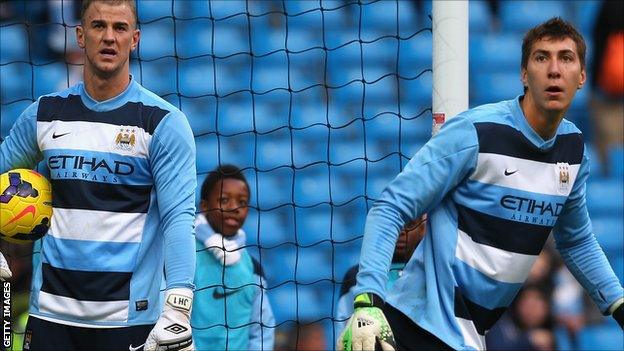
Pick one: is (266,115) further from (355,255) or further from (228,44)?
(355,255)

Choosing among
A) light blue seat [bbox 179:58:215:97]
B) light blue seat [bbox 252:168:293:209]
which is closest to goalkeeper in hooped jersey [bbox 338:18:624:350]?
light blue seat [bbox 252:168:293:209]

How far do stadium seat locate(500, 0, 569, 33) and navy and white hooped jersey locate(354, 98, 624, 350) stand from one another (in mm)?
6224

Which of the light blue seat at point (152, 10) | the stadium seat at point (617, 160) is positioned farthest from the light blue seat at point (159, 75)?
the stadium seat at point (617, 160)

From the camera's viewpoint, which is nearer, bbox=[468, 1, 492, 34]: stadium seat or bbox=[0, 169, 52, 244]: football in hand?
bbox=[0, 169, 52, 244]: football in hand

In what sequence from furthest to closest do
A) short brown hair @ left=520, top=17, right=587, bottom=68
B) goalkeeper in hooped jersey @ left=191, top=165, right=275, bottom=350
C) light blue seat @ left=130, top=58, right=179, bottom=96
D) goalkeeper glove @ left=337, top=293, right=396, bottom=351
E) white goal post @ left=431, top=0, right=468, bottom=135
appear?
light blue seat @ left=130, top=58, right=179, bottom=96, goalkeeper in hooped jersey @ left=191, top=165, right=275, bottom=350, white goal post @ left=431, top=0, right=468, bottom=135, short brown hair @ left=520, top=17, right=587, bottom=68, goalkeeper glove @ left=337, top=293, right=396, bottom=351

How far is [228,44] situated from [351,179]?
138cm

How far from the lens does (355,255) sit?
9.10m

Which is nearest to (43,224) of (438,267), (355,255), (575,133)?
(438,267)

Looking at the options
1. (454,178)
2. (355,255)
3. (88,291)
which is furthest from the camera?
(355,255)

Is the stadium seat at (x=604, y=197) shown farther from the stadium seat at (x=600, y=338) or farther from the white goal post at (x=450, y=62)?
the white goal post at (x=450, y=62)

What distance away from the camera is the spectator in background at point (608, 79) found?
10.1 meters

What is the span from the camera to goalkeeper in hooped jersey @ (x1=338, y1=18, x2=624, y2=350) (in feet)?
13.0

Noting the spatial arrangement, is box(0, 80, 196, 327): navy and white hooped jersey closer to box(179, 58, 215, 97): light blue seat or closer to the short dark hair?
the short dark hair

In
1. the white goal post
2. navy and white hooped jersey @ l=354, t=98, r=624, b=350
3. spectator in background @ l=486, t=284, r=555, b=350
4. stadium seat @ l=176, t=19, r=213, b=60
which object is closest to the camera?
navy and white hooped jersey @ l=354, t=98, r=624, b=350
